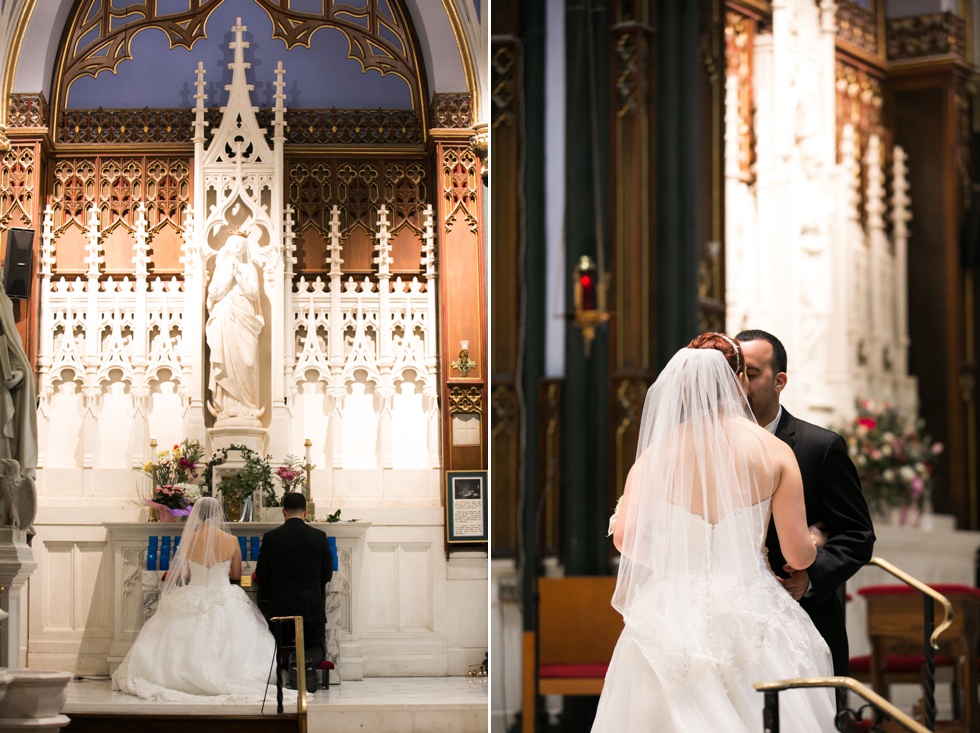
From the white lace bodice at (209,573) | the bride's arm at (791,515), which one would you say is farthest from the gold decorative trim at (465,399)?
the bride's arm at (791,515)

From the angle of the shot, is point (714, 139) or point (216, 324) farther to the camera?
point (216, 324)

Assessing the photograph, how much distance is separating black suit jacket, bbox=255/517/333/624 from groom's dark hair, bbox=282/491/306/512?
5cm

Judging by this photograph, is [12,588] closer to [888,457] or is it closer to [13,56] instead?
[13,56]

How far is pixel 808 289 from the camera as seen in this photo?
5.49m

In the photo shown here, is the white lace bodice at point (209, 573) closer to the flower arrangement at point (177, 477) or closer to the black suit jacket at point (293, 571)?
the black suit jacket at point (293, 571)

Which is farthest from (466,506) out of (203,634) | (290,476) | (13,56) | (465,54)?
(13,56)

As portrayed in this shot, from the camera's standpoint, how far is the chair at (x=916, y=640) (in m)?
5.03

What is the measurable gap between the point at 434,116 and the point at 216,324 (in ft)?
5.51

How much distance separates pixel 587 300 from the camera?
203 inches

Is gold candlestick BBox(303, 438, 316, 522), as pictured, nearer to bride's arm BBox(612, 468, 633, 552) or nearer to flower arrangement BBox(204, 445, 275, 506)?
flower arrangement BBox(204, 445, 275, 506)

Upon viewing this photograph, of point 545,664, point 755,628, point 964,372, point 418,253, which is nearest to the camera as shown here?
point 755,628

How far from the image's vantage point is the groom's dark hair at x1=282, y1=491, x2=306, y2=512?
5816 mm

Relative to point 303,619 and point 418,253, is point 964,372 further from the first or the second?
point 303,619

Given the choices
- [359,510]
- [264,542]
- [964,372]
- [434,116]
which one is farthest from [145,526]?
[964,372]
